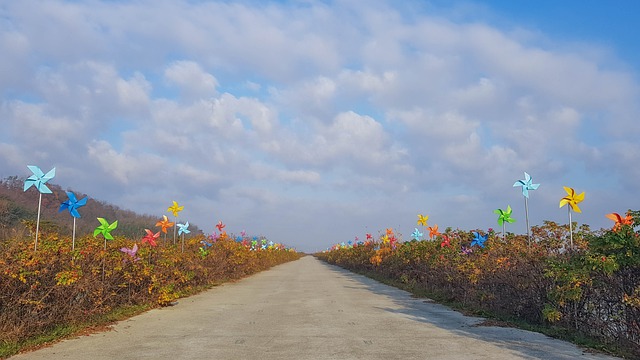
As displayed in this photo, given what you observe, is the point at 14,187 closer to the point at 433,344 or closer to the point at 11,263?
the point at 11,263

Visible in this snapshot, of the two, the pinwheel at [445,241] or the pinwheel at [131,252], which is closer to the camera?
the pinwheel at [131,252]

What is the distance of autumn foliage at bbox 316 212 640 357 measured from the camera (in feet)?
22.7

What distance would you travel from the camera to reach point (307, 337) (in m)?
7.80

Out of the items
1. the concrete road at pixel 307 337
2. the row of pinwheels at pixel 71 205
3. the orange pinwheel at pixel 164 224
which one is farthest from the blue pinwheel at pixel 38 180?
the orange pinwheel at pixel 164 224

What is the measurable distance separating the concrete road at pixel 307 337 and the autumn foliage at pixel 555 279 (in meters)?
0.71

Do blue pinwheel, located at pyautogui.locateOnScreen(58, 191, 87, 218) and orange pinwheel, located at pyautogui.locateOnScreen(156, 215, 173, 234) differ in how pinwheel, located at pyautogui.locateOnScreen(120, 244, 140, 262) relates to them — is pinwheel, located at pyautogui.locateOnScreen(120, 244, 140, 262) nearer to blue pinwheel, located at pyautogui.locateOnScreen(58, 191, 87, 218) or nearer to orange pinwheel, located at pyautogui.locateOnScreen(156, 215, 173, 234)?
blue pinwheel, located at pyautogui.locateOnScreen(58, 191, 87, 218)

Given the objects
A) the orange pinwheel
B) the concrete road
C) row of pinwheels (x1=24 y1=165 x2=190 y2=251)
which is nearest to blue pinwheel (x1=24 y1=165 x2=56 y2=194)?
row of pinwheels (x1=24 y1=165 x2=190 y2=251)

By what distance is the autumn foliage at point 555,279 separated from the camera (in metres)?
6.93

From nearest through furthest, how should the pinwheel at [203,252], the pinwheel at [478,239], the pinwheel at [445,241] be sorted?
the pinwheel at [478,239] → the pinwheel at [445,241] → the pinwheel at [203,252]

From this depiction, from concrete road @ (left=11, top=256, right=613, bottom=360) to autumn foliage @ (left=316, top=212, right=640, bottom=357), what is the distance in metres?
0.71

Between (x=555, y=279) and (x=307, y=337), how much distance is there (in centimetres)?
467

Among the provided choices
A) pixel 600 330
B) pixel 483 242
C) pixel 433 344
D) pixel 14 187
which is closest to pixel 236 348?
pixel 433 344

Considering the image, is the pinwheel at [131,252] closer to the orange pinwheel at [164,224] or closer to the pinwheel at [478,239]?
the orange pinwheel at [164,224]

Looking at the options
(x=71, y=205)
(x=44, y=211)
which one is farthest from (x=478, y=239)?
(x=44, y=211)
